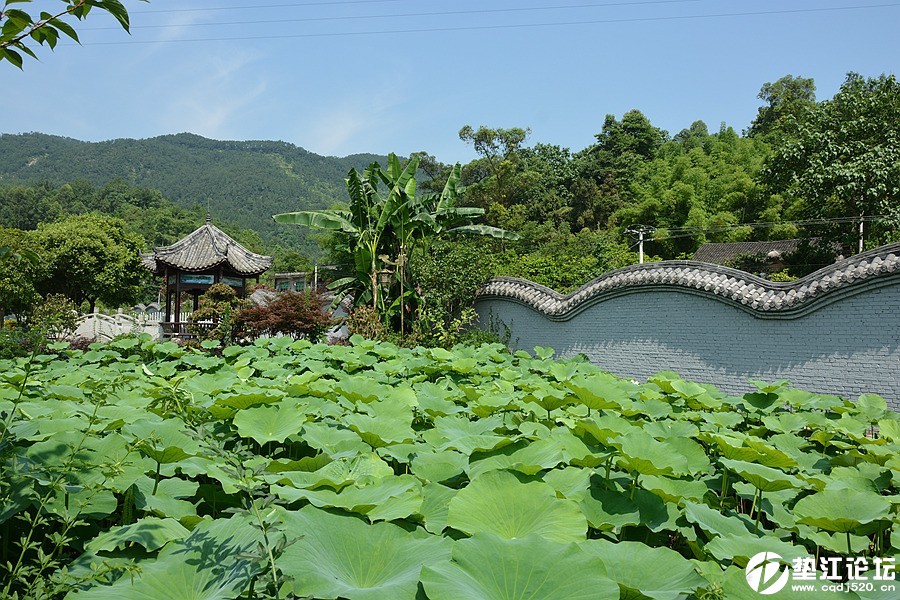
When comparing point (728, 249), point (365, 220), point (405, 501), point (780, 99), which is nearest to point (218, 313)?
point (365, 220)

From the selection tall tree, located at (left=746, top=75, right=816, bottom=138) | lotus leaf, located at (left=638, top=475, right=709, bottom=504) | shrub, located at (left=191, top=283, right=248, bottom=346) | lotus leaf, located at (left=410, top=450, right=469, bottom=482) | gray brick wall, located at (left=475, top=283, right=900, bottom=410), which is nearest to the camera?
lotus leaf, located at (left=638, top=475, right=709, bottom=504)

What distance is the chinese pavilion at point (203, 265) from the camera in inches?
596

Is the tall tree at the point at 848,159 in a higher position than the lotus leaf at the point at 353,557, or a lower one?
higher

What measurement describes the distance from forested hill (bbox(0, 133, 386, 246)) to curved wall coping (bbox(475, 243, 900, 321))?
7176 cm

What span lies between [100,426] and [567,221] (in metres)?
29.5

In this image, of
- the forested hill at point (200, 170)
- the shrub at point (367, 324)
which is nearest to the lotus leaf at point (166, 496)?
the shrub at point (367, 324)

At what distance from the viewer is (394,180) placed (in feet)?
38.1

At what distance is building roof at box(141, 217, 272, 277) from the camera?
1514 centimetres

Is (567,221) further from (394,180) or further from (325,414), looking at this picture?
(325,414)

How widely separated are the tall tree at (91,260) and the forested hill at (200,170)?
171 feet

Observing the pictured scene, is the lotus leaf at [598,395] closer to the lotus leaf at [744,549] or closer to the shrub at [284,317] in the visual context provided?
the lotus leaf at [744,549]

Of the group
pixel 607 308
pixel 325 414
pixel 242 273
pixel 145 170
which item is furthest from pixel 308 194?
pixel 325 414

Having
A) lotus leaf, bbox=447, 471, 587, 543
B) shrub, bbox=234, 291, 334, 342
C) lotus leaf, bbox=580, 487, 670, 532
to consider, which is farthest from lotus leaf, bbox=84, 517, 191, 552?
shrub, bbox=234, 291, 334, 342

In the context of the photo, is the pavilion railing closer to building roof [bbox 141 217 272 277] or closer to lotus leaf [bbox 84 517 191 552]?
building roof [bbox 141 217 272 277]
